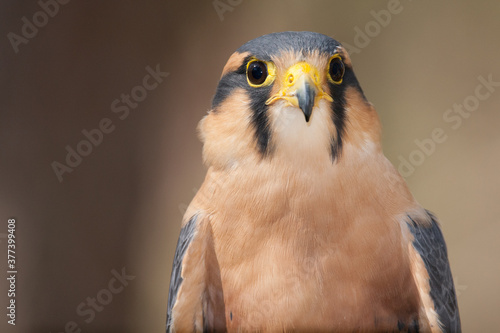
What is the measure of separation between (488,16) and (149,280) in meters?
1.63

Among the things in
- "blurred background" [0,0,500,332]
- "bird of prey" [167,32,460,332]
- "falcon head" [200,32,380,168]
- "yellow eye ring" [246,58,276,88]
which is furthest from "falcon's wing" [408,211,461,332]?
"yellow eye ring" [246,58,276,88]

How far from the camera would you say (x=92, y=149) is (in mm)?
1918

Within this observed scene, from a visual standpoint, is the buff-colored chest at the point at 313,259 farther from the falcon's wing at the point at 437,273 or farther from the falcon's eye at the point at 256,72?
the falcon's eye at the point at 256,72

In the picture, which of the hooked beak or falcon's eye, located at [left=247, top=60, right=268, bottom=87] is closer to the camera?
the hooked beak

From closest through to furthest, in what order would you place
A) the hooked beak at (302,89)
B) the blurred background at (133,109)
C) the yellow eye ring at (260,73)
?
the hooked beak at (302,89), the yellow eye ring at (260,73), the blurred background at (133,109)

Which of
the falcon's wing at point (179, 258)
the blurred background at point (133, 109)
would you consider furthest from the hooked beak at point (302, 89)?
the blurred background at point (133, 109)

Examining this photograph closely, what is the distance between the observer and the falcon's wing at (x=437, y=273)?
1.39 m

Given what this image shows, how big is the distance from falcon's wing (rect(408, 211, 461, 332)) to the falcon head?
300 mm

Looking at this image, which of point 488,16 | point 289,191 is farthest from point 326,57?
point 488,16

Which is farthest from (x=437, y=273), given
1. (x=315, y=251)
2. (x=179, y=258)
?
(x=179, y=258)

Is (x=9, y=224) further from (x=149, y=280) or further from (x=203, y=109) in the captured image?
(x=203, y=109)

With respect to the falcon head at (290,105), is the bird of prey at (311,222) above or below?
below

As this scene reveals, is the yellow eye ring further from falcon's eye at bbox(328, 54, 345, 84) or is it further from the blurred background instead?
the blurred background

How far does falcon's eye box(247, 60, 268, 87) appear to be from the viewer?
4.33ft
